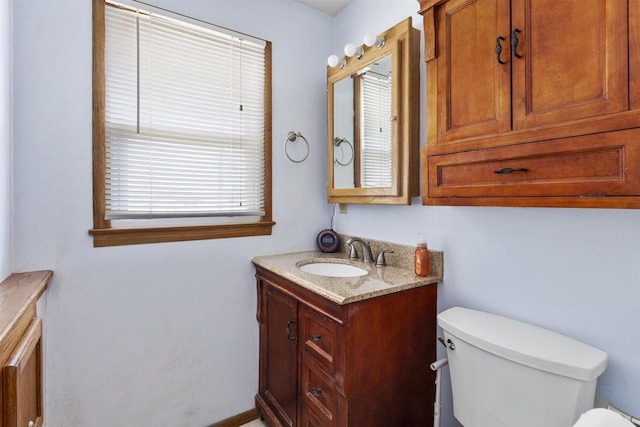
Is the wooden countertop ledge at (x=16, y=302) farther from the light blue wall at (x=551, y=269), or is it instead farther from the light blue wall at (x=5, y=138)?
the light blue wall at (x=551, y=269)

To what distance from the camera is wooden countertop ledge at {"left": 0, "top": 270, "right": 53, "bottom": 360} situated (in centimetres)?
86

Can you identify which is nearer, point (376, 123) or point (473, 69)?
point (473, 69)

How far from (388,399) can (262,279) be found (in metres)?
0.90

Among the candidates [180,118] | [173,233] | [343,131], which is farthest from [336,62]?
[173,233]

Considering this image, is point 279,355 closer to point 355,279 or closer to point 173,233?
point 355,279

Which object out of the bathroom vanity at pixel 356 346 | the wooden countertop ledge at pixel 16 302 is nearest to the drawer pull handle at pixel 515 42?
the bathroom vanity at pixel 356 346

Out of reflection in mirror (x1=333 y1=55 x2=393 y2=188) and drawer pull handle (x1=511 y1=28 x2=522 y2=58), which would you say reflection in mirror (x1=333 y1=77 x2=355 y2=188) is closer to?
reflection in mirror (x1=333 y1=55 x2=393 y2=188)

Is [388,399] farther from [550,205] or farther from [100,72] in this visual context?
[100,72]

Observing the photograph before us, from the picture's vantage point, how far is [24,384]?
97 cm

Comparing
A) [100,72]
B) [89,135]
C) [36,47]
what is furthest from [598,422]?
[36,47]

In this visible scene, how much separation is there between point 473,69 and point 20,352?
1.66 meters

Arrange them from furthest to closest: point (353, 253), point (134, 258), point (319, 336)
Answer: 1. point (353, 253)
2. point (134, 258)
3. point (319, 336)

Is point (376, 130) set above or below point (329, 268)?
above

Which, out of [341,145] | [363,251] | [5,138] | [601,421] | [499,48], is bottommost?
[601,421]
